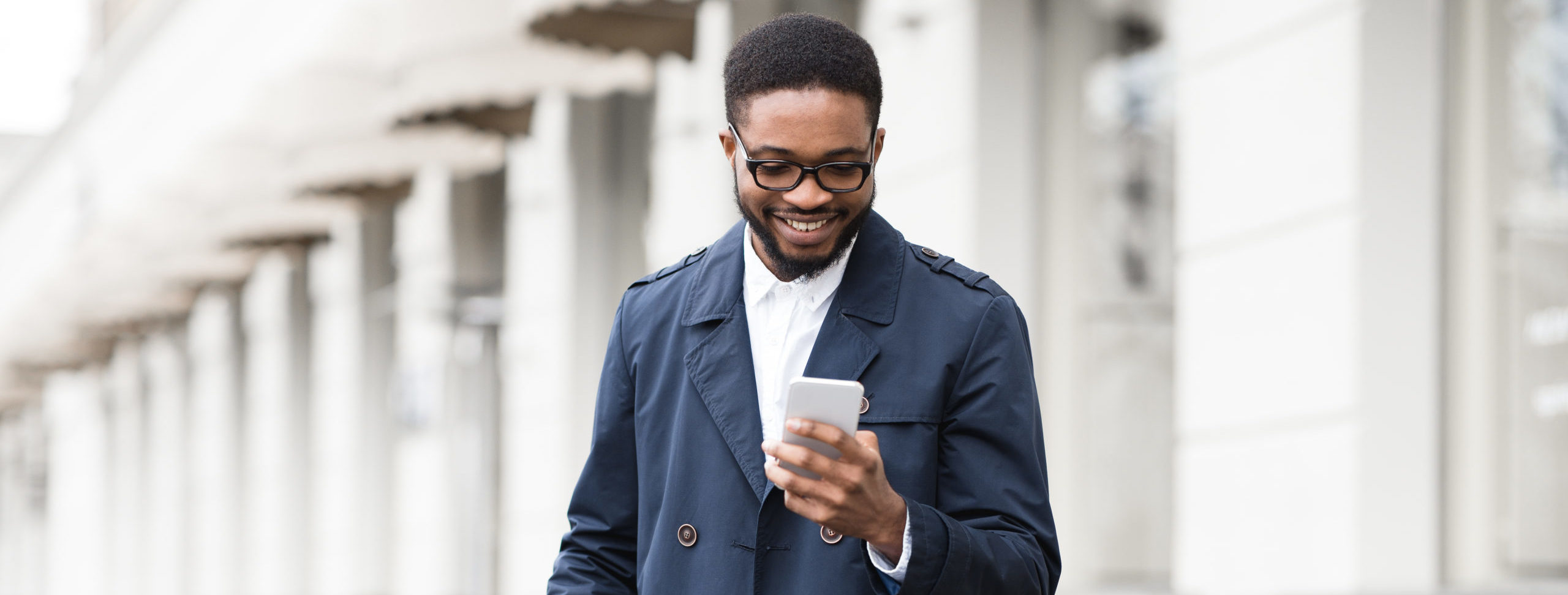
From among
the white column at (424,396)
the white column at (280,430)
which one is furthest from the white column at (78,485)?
the white column at (424,396)

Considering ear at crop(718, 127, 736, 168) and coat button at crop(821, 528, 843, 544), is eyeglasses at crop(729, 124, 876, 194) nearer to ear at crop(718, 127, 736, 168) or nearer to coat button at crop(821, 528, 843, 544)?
ear at crop(718, 127, 736, 168)

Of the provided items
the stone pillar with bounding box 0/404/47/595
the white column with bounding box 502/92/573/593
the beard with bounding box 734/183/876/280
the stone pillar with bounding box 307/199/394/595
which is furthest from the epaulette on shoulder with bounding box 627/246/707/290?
the stone pillar with bounding box 0/404/47/595

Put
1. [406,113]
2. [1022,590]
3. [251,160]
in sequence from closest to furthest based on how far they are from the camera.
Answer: [1022,590], [406,113], [251,160]

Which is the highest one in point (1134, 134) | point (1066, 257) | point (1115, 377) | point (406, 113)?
point (406, 113)

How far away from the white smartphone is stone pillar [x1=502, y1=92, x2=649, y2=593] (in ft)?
22.6

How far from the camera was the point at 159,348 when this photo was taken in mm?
19219

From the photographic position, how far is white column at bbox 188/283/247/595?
16.2 meters

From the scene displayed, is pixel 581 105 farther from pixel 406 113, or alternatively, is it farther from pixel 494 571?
pixel 494 571

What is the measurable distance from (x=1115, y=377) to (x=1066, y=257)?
1.38 ft

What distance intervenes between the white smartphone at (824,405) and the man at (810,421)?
1 centimetres

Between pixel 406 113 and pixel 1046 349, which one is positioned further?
pixel 406 113

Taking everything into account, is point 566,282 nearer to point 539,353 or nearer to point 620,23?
point 539,353

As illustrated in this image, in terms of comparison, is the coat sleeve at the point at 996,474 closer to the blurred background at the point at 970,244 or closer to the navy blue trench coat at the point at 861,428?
the navy blue trench coat at the point at 861,428

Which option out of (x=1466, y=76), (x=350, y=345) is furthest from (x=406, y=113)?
(x=1466, y=76)
